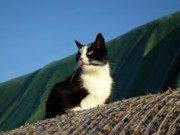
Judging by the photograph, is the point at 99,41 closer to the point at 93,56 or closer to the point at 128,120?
the point at 93,56

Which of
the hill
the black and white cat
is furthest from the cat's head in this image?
the hill

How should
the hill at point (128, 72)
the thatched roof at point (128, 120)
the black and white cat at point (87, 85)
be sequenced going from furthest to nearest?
the hill at point (128, 72) → the black and white cat at point (87, 85) → the thatched roof at point (128, 120)

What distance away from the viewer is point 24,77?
35.8 ft

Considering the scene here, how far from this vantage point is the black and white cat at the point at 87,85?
2.63 metres

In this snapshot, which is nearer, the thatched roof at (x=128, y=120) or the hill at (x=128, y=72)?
the thatched roof at (x=128, y=120)

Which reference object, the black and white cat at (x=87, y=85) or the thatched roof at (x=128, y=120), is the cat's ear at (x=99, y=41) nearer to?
the black and white cat at (x=87, y=85)

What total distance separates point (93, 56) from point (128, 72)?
5455 mm

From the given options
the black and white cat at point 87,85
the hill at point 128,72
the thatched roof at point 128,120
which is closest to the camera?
the thatched roof at point 128,120

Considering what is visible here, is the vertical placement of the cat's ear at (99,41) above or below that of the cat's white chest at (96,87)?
above

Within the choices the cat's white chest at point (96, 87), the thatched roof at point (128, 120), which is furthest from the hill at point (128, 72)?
the thatched roof at point (128, 120)

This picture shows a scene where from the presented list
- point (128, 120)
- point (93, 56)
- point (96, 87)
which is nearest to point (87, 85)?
point (96, 87)

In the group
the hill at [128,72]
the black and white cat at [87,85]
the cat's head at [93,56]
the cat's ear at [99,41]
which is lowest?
the hill at [128,72]

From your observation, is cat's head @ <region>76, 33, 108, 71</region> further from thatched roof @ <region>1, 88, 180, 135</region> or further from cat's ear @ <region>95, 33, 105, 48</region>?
thatched roof @ <region>1, 88, 180, 135</region>

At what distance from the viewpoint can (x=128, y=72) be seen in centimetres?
805
